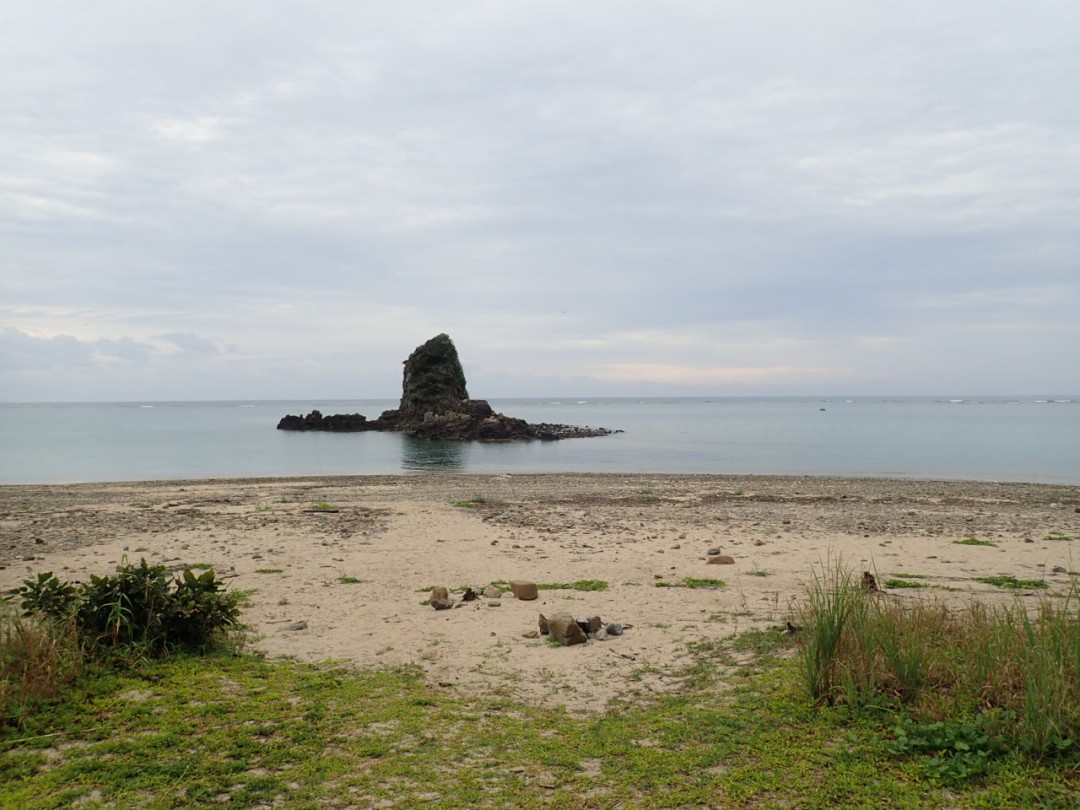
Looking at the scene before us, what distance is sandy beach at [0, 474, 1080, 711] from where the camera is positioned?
299 inches

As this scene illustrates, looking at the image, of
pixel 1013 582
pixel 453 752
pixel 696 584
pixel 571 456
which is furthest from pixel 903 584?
pixel 571 456

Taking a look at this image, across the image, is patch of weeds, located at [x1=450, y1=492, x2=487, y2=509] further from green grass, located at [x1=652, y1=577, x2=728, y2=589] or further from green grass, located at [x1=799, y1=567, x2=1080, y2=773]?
green grass, located at [x1=799, y1=567, x2=1080, y2=773]

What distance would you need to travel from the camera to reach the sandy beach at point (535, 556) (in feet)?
24.9

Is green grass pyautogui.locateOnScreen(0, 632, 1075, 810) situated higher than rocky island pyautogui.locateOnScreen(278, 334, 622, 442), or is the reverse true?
rocky island pyautogui.locateOnScreen(278, 334, 622, 442)

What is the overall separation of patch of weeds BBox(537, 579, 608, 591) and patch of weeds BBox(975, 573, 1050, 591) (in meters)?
5.79

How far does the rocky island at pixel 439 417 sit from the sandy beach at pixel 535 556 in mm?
52060

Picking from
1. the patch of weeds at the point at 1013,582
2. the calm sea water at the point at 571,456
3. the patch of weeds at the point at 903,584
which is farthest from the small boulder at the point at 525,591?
the calm sea water at the point at 571,456

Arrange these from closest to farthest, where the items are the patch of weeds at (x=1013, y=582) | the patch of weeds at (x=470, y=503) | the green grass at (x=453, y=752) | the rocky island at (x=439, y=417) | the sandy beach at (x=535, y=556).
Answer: the green grass at (x=453, y=752) → the sandy beach at (x=535, y=556) → the patch of weeds at (x=1013, y=582) → the patch of weeds at (x=470, y=503) → the rocky island at (x=439, y=417)

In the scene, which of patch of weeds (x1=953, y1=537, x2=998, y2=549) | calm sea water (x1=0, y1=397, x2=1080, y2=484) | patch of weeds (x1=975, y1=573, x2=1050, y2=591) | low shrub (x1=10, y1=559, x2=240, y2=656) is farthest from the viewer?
calm sea water (x1=0, y1=397, x2=1080, y2=484)

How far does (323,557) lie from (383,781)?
29.6 feet

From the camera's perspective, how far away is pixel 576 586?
10.6 m

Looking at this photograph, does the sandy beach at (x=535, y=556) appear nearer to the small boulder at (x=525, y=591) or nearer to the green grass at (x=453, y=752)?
the small boulder at (x=525, y=591)

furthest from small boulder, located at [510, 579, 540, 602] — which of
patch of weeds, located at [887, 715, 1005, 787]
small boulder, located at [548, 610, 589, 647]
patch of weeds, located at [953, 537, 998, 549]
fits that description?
patch of weeds, located at [953, 537, 998, 549]

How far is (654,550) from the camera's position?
13.6 m
